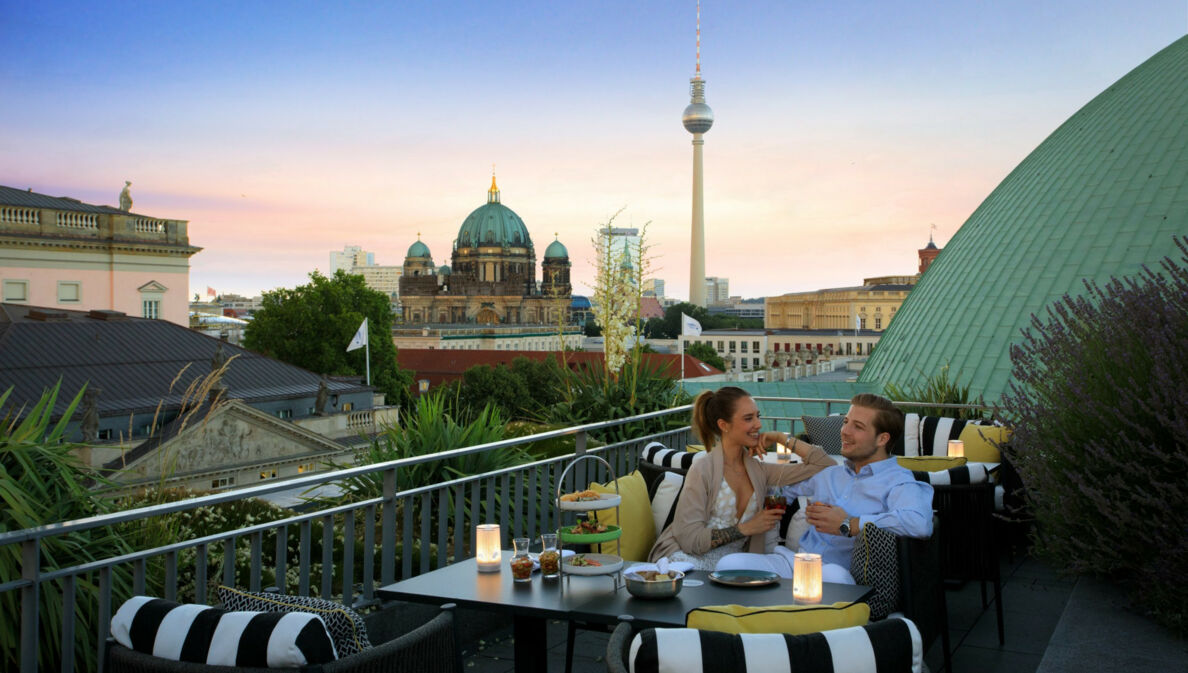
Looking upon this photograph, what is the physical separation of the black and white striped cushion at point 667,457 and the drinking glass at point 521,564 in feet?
5.52

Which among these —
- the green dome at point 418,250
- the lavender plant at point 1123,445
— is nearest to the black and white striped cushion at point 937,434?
the lavender plant at point 1123,445

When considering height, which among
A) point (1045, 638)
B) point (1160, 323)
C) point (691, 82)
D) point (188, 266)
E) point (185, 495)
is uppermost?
point (691, 82)

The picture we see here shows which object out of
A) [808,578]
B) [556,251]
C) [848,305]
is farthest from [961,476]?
[556,251]

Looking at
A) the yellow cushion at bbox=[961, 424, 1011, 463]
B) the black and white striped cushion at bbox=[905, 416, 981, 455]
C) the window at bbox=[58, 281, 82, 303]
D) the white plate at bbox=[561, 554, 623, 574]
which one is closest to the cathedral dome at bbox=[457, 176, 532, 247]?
the window at bbox=[58, 281, 82, 303]

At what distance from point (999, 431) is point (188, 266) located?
70801 mm

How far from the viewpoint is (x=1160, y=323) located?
11.7 ft

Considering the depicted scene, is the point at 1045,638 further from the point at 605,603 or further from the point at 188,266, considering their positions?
the point at 188,266

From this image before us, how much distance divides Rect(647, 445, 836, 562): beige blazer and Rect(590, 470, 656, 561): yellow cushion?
194 millimetres

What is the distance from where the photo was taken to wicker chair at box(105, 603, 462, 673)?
7.19ft

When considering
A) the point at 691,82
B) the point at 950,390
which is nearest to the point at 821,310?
the point at 691,82

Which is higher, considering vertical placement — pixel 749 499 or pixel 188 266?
pixel 188 266

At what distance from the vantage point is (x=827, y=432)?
8.03 m

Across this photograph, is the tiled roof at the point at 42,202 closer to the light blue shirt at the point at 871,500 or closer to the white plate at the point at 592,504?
the white plate at the point at 592,504

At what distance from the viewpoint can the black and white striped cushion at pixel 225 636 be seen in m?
2.17
